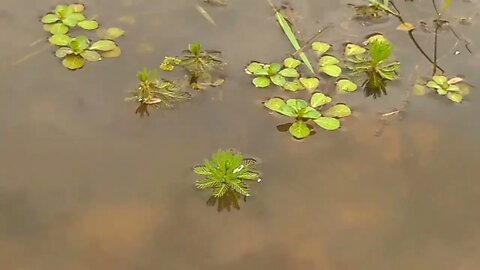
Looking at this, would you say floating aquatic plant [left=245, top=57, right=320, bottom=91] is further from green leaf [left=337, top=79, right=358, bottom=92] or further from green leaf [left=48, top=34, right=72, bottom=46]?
green leaf [left=48, top=34, right=72, bottom=46]

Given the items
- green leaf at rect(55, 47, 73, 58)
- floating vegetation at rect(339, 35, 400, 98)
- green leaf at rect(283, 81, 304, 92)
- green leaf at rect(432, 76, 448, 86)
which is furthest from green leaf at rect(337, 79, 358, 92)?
green leaf at rect(55, 47, 73, 58)

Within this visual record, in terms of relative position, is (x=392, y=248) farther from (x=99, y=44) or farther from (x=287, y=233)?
(x=99, y=44)

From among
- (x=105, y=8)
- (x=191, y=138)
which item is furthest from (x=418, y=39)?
(x=105, y=8)

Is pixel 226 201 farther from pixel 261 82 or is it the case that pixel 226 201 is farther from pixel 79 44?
pixel 79 44

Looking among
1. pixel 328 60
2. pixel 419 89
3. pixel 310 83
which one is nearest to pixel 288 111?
pixel 310 83

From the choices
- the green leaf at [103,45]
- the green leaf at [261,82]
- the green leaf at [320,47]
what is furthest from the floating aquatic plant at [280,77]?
the green leaf at [103,45]

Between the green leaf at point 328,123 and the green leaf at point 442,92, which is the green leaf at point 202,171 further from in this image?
the green leaf at point 442,92
